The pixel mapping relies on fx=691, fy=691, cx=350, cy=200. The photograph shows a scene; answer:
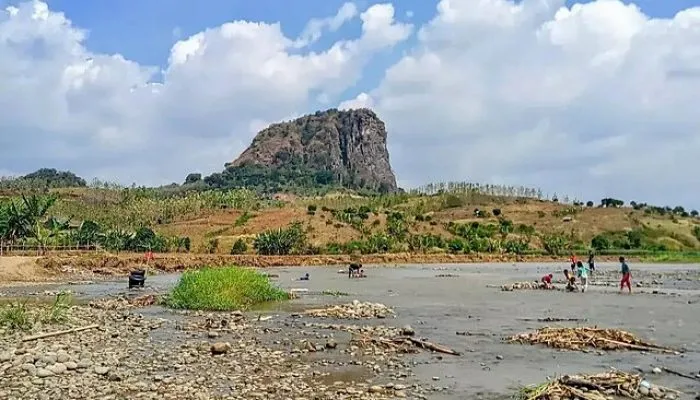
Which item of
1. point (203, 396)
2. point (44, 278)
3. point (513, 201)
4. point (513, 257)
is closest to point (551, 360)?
point (203, 396)

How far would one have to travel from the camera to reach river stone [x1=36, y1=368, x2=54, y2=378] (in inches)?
632

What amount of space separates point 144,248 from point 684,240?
102430 millimetres

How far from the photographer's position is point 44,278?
59.3 m

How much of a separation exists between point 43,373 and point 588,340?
49.5 ft

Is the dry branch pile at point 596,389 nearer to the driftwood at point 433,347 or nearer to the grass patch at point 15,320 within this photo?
the driftwood at point 433,347

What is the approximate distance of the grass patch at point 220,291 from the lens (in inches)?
1315

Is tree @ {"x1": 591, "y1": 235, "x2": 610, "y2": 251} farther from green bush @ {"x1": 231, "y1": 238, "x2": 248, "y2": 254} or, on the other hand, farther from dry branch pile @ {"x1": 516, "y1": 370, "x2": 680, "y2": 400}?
dry branch pile @ {"x1": 516, "y1": 370, "x2": 680, "y2": 400}

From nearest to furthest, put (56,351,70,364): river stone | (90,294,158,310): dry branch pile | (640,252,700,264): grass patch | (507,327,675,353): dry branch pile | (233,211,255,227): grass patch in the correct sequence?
(56,351,70,364): river stone
(507,327,675,353): dry branch pile
(90,294,158,310): dry branch pile
(640,252,700,264): grass patch
(233,211,255,227): grass patch

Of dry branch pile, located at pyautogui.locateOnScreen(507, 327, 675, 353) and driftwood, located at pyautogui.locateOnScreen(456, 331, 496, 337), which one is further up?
dry branch pile, located at pyautogui.locateOnScreen(507, 327, 675, 353)

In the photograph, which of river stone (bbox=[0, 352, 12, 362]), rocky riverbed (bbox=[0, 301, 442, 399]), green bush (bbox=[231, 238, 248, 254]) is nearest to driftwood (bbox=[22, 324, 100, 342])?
rocky riverbed (bbox=[0, 301, 442, 399])

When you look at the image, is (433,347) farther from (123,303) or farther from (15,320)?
(123,303)

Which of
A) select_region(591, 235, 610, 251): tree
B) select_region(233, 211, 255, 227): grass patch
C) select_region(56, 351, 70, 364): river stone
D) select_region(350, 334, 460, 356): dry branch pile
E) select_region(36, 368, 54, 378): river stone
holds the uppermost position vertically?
select_region(233, 211, 255, 227): grass patch

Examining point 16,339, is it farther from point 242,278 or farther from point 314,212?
point 314,212

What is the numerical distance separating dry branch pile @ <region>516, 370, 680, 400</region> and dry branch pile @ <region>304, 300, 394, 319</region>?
15212 mm
